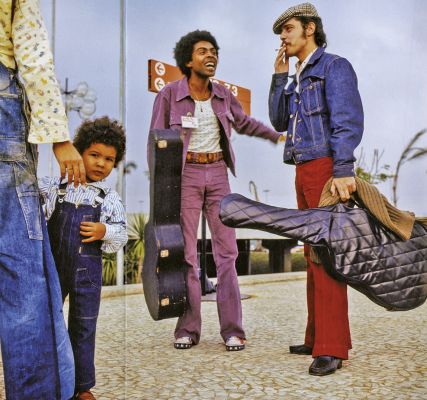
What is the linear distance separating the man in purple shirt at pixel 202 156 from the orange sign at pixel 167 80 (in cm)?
3

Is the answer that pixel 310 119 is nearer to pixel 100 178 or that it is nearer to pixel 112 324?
pixel 100 178

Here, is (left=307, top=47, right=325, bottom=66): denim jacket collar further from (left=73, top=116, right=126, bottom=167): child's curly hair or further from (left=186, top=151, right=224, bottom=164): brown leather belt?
(left=73, top=116, right=126, bottom=167): child's curly hair

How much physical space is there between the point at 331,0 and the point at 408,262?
40.7 inches


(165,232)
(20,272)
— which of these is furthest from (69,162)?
(165,232)

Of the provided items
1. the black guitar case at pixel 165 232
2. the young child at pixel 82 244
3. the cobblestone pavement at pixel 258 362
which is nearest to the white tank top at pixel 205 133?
the black guitar case at pixel 165 232

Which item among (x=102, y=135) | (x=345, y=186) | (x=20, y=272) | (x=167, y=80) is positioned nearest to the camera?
(x=20, y=272)

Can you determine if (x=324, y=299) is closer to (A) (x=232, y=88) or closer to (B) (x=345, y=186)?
(B) (x=345, y=186)

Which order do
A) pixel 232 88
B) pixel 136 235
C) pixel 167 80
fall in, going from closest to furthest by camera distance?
1. pixel 167 80
2. pixel 232 88
3. pixel 136 235

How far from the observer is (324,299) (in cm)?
229

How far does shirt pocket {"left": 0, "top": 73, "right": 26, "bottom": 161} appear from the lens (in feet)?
4.83

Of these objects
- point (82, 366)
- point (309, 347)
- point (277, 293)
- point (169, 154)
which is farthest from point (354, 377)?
point (277, 293)

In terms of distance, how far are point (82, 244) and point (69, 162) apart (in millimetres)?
Answer: 366

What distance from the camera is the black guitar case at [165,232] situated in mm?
2465

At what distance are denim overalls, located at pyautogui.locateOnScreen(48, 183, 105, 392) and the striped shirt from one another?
16 mm
